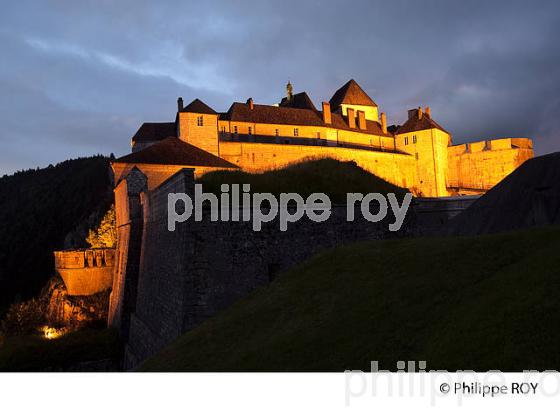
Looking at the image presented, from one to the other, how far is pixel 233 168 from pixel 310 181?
1757 centimetres

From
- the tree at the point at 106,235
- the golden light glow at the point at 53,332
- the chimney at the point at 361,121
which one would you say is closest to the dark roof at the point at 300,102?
the chimney at the point at 361,121

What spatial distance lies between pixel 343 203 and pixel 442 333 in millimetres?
10617

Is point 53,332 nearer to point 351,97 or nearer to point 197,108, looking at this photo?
point 197,108

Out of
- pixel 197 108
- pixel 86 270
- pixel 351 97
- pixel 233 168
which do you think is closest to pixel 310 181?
pixel 233 168

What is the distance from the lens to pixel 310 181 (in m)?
20.3

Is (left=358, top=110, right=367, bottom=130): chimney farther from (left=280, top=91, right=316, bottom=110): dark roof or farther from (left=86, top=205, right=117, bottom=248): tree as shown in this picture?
(left=86, top=205, right=117, bottom=248): tree

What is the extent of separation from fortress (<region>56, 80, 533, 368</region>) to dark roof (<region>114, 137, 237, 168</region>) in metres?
0.09

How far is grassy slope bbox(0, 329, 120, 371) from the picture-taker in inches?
861

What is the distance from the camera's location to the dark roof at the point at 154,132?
5338cm

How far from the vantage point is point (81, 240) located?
48.4 metres

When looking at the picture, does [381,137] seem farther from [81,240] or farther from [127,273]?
[127,273]


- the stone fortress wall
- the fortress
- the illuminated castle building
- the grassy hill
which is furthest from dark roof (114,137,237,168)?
the stone fortress wall

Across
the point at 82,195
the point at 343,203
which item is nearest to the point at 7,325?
the point at 343,203

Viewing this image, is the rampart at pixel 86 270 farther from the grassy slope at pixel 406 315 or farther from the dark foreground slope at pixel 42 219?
the grassy slope at pixel 406 315
